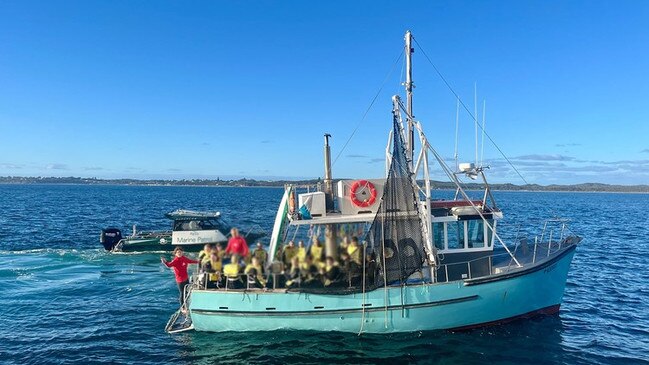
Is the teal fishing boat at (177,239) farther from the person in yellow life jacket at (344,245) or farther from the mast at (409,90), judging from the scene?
the person in yellow life jacket at (344,245)

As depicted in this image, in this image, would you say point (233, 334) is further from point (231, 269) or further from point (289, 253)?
point (289, 253)

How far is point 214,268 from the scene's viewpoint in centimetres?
1380

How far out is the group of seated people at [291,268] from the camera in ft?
42.0

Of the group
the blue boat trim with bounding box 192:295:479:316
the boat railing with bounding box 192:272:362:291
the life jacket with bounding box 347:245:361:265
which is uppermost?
the life jacket with bounding box 347:245:361:265

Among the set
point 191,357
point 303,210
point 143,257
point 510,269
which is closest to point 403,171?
point 303,210

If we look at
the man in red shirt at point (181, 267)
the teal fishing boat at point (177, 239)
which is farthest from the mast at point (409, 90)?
the teal fishing boat at point (177, 239)

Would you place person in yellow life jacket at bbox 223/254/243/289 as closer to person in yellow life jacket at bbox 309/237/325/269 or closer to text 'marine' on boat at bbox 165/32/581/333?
text 'marine' on boat at bbox 165/32/581/333

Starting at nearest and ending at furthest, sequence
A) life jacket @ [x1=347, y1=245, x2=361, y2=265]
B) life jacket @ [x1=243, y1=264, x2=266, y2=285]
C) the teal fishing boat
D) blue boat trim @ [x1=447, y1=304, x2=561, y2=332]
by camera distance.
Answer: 1. life jacket @ [x1=243, y1=264, x2=266, y2=285]
2. life jacket @ [x1=347, y1=245, x2=361, y2=265]
3. blue boat trim @ [x1=447, y1=304, x2=561, y2=332]
4. the teal fishing boat

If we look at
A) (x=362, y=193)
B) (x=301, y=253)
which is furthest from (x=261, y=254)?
(x=362, y=193)

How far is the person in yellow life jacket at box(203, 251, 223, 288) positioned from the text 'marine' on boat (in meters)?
0.33

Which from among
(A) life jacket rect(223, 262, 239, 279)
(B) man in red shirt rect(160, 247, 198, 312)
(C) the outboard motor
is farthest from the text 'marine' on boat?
(C) the outboard motor

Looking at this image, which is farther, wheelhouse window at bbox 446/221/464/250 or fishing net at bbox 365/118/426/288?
wheelhouse window at bbox 446/221/464/250

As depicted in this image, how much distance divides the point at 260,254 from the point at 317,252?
1659mm

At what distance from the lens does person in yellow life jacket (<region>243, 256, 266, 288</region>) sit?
1277 centimetres
